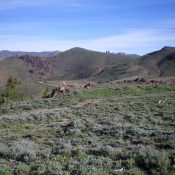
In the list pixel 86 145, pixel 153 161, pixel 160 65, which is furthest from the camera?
pixel 160 65

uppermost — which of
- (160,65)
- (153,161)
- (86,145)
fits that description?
(160,65)

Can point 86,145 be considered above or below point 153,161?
below

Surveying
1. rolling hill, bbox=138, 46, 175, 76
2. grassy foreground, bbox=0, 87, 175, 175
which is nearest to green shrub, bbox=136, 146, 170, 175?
grassy foreground, bbox=0, 87, 175, 175

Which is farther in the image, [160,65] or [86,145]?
[160,65]

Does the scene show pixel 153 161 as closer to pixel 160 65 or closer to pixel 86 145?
pixel 86 145

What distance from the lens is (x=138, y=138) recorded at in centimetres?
1619

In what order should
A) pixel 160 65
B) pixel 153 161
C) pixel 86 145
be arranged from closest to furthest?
pixel 153 161
pixel 86 145
pixel 160 65

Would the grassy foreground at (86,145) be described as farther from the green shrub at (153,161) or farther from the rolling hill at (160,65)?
the rolling hill at (160,65)

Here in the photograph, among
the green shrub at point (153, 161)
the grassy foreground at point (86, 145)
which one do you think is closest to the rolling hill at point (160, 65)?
the grassy foreground at point (86, 145)

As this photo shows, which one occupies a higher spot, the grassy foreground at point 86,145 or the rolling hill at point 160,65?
the rolling hill at point 160,65

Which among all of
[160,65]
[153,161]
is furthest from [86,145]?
[160,65]

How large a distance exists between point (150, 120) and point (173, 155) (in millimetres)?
9910

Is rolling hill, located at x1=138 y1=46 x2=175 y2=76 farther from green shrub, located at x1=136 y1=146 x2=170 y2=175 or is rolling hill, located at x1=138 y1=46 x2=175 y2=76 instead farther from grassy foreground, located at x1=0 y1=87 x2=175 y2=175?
green shrub, located at x1=136 y1=146 x2=170 y2=175

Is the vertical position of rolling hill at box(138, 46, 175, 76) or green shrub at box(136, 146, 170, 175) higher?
rolling hill at box(138, 46, 175, 76)
